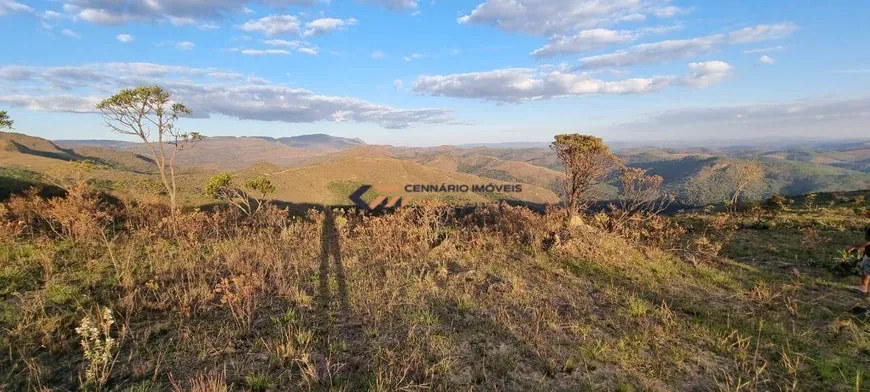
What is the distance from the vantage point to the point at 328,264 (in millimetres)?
8773

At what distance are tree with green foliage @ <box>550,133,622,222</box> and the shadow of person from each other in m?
8.33

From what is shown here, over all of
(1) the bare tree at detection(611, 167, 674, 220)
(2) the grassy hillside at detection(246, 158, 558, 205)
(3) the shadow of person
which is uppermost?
(1) the bare tree at detection(611, 167, 674, 220)

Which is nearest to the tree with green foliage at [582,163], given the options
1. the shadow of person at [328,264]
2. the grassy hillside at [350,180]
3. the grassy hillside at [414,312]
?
the grassy hillside at [414,312]

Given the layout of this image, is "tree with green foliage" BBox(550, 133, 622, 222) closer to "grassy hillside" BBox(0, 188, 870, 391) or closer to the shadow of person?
"grassy hillside" BBox(0, 188, 870, 391)

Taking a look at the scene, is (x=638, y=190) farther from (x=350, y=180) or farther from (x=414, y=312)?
(x=350, y=180)

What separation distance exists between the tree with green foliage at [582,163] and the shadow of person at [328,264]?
833 cm

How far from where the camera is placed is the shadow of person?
6.71 meters

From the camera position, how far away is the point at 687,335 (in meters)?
5.70

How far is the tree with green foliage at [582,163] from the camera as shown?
1319 centimetres

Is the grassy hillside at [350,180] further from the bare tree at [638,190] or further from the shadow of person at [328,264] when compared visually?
the shadow of person at [328,264]

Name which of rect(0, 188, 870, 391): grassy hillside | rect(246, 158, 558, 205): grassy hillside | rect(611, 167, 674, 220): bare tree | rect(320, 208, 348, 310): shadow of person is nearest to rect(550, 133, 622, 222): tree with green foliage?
rect(611, 167, 674, 220): bare tree

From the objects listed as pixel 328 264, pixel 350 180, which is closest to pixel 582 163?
pixel 328 264

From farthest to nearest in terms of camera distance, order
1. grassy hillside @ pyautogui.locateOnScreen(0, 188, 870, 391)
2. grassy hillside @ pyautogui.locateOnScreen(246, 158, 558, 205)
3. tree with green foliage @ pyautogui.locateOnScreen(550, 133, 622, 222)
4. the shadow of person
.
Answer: grassy hillside @ pyautogui.locateOnScreen(246, 158, 558, 205) → tree with green foliage @ pyautogui.locateOnScreen(550, 133, 622, 222) → the shadow of person → grassy hillside @ pyautogui.locateOnScreen(0, 188, 870, 391)

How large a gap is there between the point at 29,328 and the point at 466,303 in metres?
6.54
